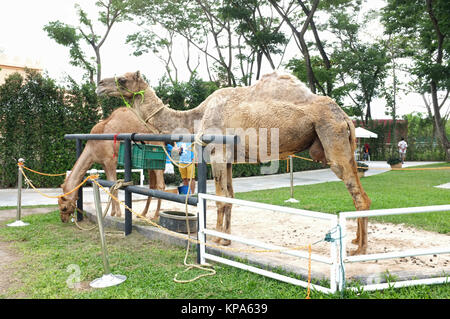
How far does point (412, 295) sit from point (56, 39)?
2223 cm

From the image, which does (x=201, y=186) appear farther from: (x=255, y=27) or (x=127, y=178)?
(x=255, y=27)

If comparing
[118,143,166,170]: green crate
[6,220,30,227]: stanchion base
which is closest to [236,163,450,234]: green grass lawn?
[118,143,166,170]: green crate

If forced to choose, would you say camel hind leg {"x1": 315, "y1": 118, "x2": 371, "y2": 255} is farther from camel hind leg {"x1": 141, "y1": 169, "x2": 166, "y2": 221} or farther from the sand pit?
camel hind leg {"x1": 141, "y1": 169, "x2": 166, "y2": 221}

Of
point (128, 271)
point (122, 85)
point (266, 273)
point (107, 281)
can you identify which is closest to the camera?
point (266, 273)

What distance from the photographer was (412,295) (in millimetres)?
3041

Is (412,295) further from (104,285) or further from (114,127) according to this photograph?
(114,127)

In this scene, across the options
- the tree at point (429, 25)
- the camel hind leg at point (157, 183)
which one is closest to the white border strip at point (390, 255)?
the camel hind leg at point (157, 183)

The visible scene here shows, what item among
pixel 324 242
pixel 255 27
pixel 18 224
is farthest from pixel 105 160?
pixel 255 27

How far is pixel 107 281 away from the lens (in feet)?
11.7

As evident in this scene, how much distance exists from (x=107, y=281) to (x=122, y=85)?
3193mm

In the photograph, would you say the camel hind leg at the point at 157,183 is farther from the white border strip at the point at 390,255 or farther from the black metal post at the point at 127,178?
the white border strip at the point at 390,255

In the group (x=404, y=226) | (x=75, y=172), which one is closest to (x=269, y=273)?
(x=404, y=226)

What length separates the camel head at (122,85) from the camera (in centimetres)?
560

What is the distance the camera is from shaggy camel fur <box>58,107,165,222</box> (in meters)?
6.52
